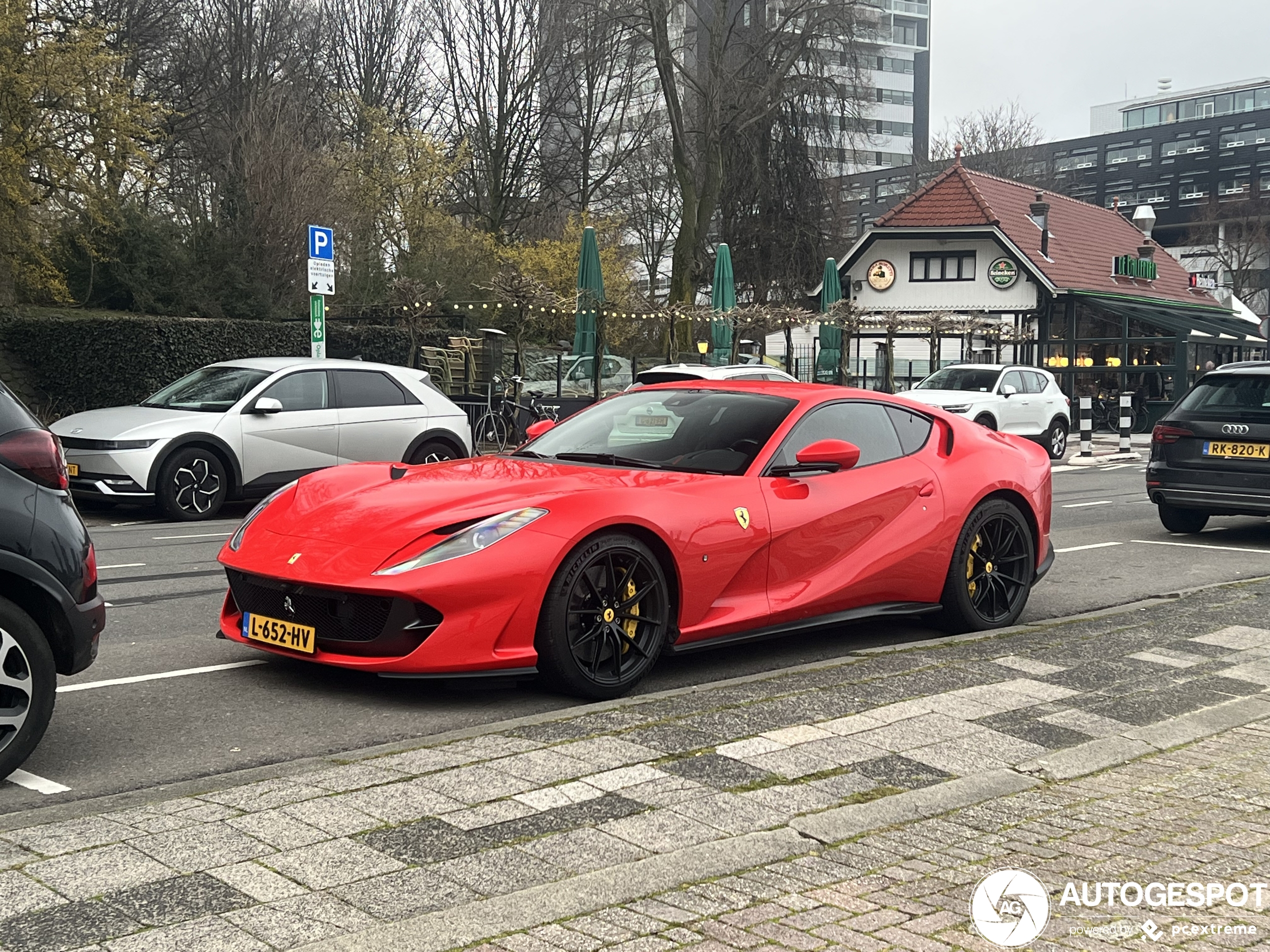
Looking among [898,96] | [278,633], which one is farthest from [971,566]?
[898,96]

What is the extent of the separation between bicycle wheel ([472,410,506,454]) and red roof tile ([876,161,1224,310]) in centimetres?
2247

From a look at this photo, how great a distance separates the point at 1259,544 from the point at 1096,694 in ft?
23.3

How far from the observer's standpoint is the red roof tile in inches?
1618

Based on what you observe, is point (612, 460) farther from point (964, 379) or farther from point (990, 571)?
point (964, 379)

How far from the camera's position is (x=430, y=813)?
161 inches

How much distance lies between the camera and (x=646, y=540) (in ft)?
19.4

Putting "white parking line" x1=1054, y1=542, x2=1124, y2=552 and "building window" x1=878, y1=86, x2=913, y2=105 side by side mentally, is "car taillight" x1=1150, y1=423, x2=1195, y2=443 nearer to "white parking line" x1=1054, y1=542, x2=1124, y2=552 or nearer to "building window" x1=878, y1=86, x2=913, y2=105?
"white parking line" x1=1054, y1=542, x2=1124, y2=552

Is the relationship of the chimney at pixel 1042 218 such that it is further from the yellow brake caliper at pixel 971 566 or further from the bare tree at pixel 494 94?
the yellow brake caliper at pixel 971 566


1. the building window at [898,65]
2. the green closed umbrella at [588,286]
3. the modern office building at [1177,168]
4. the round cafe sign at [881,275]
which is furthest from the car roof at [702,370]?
the building window at [898,65]

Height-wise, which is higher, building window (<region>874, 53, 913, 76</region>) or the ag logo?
building window (<region>874, 53, 913, 76</region>)

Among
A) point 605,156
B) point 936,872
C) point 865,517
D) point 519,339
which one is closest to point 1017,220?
point 605,156

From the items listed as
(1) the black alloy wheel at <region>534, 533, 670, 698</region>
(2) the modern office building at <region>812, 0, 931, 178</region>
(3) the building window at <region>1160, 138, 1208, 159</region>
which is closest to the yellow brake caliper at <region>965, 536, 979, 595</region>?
(1) the black alloy wheel at <region>534, 533, 670, 698</region>

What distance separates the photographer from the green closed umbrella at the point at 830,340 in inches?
1291

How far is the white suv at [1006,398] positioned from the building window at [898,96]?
93156 mm
